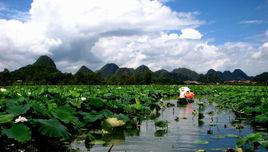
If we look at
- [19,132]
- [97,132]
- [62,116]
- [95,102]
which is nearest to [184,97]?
[95,102]

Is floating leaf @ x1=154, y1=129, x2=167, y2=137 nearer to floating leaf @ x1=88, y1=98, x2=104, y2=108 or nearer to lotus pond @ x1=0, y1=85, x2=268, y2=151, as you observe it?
lotus pond @ x1=0, y1=85, x2=268, y2=151

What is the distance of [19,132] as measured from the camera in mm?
5527

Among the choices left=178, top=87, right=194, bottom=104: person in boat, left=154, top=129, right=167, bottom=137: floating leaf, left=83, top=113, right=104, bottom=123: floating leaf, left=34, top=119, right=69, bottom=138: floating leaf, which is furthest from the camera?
left=178, top=87, right=194, bottom=104: person in boat

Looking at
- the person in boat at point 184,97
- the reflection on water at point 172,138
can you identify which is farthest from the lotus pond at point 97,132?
the person in boat at point 184,97

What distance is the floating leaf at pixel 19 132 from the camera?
17.6 ft

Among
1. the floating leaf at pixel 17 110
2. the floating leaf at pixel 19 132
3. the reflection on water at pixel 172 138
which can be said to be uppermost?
the floating leaf at pixel 17 110

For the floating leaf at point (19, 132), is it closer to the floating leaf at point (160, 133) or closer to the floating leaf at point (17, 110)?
the floating leaf at point (17, 110)

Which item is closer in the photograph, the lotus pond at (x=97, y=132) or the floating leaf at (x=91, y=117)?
the lotus pond at (x=97, y=132)

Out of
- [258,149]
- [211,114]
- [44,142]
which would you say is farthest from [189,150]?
[211,114]

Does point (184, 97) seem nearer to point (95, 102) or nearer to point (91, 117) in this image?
point (95, 102)

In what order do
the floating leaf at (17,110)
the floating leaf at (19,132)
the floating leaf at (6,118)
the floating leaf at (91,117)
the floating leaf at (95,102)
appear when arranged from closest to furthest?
the floating leaf at (19,132), the floating leaf at (6,118), the floating leaf at (17,110), the floating leaf at (91,117), the floating leaf at (95,102)

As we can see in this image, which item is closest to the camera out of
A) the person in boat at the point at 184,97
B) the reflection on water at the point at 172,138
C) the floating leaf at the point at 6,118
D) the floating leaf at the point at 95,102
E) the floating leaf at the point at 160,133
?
the floating leaf at the point at 6,118

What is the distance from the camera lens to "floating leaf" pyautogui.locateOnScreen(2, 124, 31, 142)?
538cm

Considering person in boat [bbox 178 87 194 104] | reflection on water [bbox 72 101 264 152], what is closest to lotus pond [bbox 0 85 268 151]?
reflection on water [bbox 72 101 264 152]
